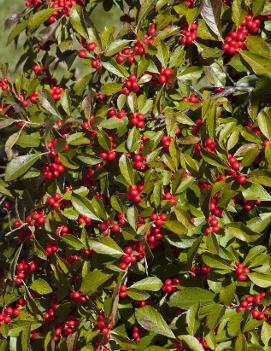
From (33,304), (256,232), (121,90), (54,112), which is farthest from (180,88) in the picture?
(33,304)

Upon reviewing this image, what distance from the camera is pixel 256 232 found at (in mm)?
1748

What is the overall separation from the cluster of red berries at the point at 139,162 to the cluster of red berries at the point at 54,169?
22 centimetres

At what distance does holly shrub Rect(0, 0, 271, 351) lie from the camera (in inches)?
69.1

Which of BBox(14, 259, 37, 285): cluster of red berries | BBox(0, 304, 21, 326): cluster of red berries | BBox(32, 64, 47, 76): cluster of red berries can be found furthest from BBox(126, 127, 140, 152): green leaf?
BBox(32, 64, 47, 76): cluster of red berries

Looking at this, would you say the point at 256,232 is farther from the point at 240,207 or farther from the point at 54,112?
the point at 54,112

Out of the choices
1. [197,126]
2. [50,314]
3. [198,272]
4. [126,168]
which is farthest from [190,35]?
[50,314]

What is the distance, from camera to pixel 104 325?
1.78 metres

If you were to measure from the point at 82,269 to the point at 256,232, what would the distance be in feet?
1.65

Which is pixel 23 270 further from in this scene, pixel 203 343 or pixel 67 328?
pixel 203 343

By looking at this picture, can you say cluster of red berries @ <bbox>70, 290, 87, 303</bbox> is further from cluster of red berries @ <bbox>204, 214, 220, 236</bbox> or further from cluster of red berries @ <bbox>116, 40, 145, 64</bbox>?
cluster of red berries @ <bbox>116, 40, 145, 64</bbox>

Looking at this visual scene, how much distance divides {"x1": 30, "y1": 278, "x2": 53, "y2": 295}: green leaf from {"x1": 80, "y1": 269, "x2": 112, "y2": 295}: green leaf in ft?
0.80

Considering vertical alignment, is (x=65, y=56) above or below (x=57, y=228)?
above

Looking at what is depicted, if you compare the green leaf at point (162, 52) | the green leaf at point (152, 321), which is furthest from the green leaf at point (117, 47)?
the green leaf at point (152, 321)

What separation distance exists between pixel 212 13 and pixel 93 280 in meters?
0.87
